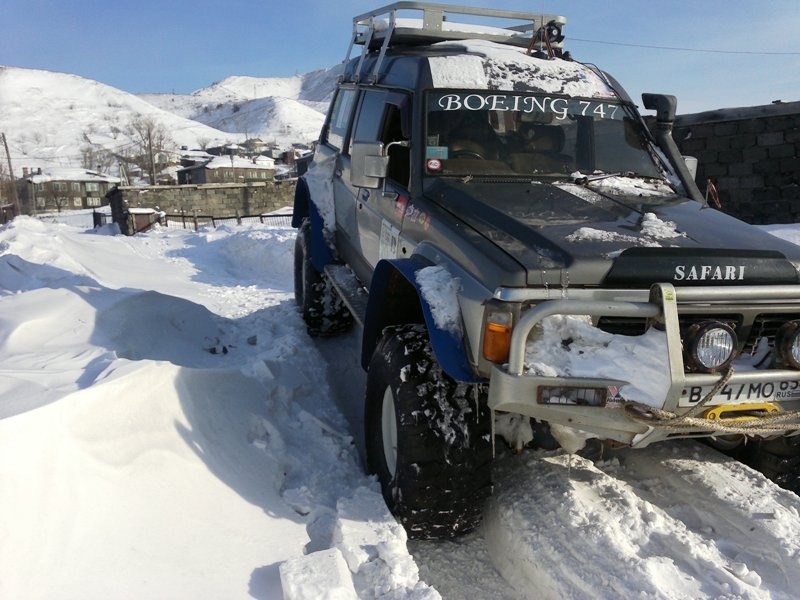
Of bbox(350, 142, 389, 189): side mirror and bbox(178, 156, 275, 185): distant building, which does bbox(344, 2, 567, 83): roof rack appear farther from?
bbox(178, 156, 275, 185): distant building

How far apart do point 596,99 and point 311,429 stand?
2743 mm

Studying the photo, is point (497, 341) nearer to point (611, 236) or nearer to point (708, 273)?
point (611, 236)

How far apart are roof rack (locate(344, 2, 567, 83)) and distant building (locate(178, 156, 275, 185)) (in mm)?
62740

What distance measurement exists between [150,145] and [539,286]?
258 feet

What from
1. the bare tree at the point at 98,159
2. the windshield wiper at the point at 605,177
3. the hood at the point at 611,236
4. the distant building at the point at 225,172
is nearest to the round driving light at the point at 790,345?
the hood at the point at 611,236

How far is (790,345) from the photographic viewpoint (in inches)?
106

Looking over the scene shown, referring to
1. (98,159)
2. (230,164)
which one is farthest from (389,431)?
(98,159)

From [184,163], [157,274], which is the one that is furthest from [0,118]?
[157,274]

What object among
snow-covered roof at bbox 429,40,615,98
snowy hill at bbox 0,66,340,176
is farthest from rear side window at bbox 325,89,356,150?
snowy hill at bbox 0,66,340,176

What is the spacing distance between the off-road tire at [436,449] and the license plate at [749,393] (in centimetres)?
90

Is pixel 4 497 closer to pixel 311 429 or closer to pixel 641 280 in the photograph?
pixel 311 429

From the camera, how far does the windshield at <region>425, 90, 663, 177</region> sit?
12.6 feet

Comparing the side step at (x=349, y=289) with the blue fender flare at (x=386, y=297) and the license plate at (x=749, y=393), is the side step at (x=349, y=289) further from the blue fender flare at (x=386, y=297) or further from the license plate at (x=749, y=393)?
the license plate at (x=749, y=393)

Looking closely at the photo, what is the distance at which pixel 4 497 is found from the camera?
2404mm
